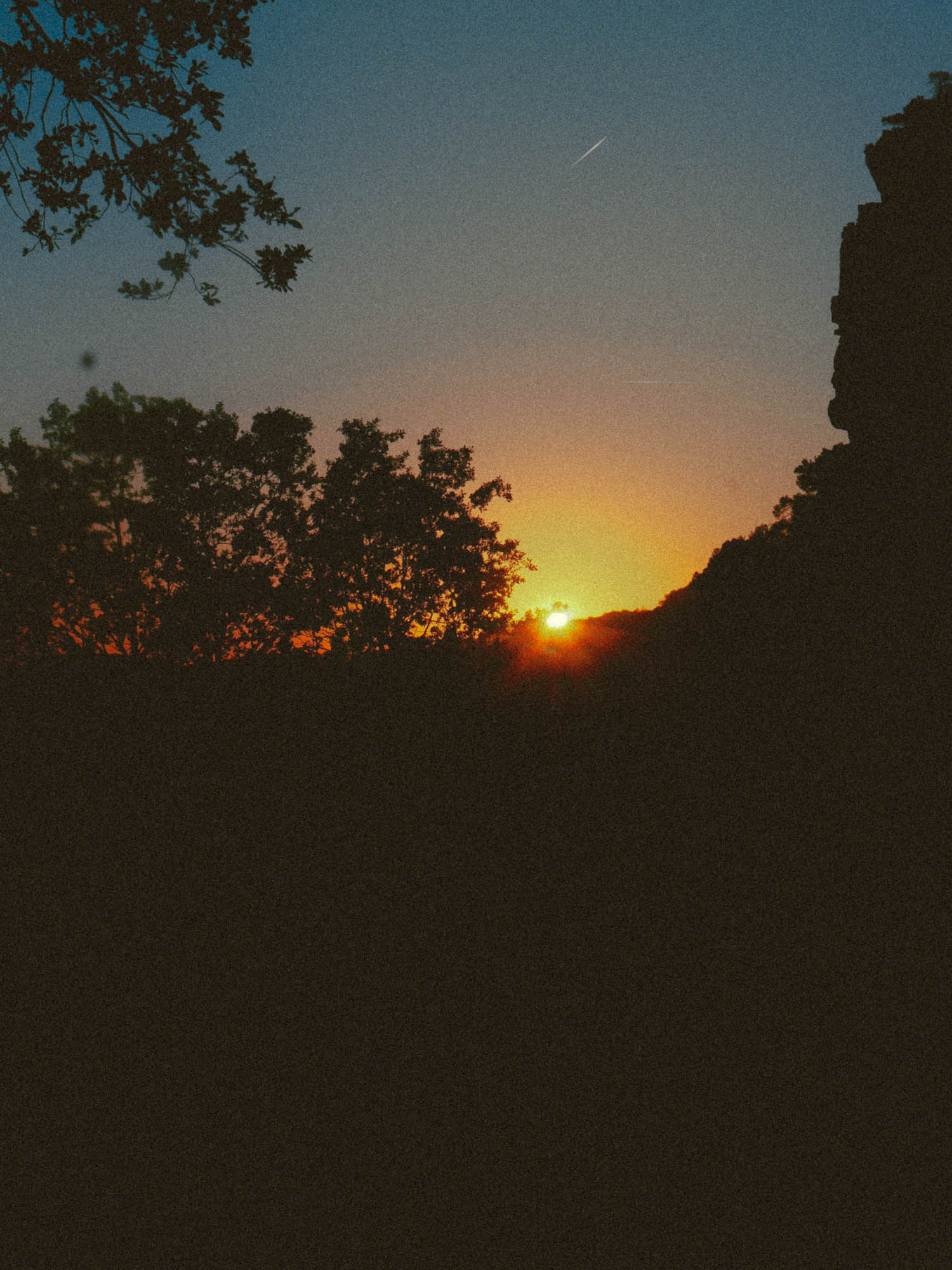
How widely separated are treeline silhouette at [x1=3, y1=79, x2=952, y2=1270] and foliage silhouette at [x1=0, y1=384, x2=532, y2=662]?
34.3 ft

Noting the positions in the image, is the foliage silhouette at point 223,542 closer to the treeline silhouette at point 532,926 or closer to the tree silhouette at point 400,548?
the tree silhouette at point 400,548

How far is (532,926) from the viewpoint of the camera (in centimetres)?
552

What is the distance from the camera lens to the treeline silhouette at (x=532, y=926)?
160 inches

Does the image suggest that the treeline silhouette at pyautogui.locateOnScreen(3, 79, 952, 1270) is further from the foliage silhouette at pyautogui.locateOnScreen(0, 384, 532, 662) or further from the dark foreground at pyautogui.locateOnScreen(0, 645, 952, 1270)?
the foliage silhouette at pyautogui.locateOnScreen(0, 384, 532, 662)

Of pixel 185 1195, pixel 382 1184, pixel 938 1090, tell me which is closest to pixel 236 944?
pixel 185 1195

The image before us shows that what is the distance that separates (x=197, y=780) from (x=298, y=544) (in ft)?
50.8

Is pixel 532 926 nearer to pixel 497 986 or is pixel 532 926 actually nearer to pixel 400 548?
pixel 497 986

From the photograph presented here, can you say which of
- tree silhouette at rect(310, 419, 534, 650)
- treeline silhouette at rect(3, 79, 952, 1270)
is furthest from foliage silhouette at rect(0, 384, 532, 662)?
treeline silhouette at rect(3, 79, 952, 1270)

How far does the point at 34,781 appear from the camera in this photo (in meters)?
7.53

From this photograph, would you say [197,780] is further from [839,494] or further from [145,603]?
[145,603]

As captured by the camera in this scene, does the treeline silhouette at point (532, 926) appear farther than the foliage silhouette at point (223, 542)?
No

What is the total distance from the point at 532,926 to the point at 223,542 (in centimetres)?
1821

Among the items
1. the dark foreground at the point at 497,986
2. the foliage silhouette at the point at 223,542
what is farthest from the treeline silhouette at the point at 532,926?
the foliage silhouette at the point at 223,542

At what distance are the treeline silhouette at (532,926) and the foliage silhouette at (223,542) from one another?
34.3ft
